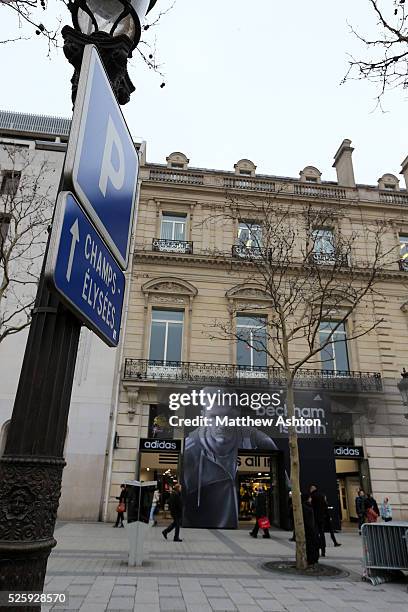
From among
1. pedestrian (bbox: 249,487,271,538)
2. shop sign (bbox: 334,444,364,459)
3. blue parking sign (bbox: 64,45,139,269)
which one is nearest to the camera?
blue parking sign (bbox: 64,45,139,269)

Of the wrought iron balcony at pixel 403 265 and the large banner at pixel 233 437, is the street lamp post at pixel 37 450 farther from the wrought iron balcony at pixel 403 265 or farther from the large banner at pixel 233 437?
the wrought iron balcony at pixel 403 265

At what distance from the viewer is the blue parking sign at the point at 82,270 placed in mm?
1454

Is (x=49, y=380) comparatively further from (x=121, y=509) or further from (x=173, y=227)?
(x=173, y=227)

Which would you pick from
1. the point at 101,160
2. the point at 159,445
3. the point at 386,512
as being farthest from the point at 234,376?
the point at 101,160

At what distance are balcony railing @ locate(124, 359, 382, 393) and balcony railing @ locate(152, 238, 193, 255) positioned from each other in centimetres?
Answer: 525

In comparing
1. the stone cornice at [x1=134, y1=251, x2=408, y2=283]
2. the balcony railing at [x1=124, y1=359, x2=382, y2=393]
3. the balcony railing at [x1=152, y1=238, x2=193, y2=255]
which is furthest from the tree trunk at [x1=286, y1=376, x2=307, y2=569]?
the balcony railing at [x1=152, y1=238, x2=193, y2=255]

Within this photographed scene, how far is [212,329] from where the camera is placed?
1778 centimetres

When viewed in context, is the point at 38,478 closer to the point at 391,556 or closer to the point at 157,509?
the point at 391,556

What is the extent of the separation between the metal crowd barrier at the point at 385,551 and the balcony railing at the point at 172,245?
13.5 metres

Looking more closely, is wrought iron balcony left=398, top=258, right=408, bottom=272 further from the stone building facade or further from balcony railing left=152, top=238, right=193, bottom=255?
balcony railing left=152, top=238, right=193, bottom=255

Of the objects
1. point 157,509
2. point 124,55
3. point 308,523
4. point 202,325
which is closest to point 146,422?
point 157,509

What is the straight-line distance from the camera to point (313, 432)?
16.4 meters

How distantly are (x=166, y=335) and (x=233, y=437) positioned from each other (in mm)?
4949

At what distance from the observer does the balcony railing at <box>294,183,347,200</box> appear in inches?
818
